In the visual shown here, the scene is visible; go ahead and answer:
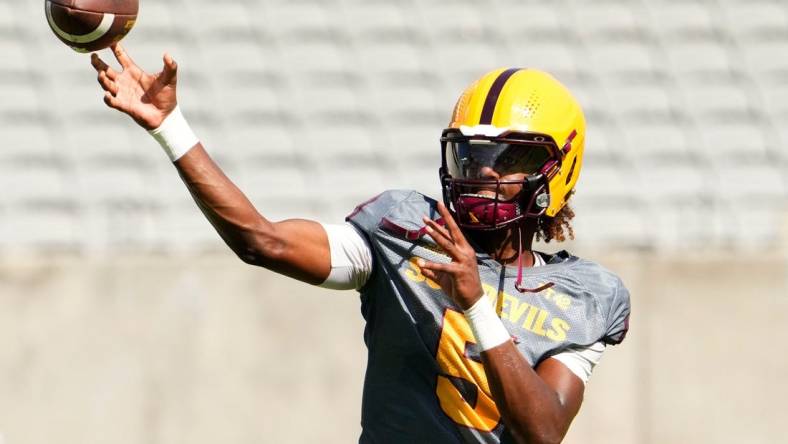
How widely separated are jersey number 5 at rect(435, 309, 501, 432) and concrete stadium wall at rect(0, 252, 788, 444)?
257 cm

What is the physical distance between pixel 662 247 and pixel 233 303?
7.41 ft

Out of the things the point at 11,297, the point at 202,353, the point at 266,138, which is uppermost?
the point at 266,138

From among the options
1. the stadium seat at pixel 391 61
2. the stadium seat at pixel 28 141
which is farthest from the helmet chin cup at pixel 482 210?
the stadium seat at pixel 391 61

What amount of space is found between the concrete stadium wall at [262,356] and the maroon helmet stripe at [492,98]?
251 cm

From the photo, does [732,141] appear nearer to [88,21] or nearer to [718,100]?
[718,100]

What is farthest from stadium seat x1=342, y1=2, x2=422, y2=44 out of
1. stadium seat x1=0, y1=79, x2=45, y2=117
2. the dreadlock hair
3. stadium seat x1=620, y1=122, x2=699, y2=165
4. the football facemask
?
the football facemask

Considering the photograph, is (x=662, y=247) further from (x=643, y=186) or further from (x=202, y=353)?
(x=202, y=353)

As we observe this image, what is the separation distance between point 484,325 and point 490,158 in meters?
0.48

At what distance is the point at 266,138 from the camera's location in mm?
6773

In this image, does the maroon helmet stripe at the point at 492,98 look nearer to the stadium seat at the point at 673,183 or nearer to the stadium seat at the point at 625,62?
the stadium seat at the point at 673,183

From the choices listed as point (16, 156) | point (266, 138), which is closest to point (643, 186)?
point (266, 138)

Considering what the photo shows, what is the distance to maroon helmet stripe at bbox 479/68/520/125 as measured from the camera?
3.23 m

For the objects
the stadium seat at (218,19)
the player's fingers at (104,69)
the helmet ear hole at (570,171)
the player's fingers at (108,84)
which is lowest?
the helmet ear hole at (570,171)

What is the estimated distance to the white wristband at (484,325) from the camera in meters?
2.91
